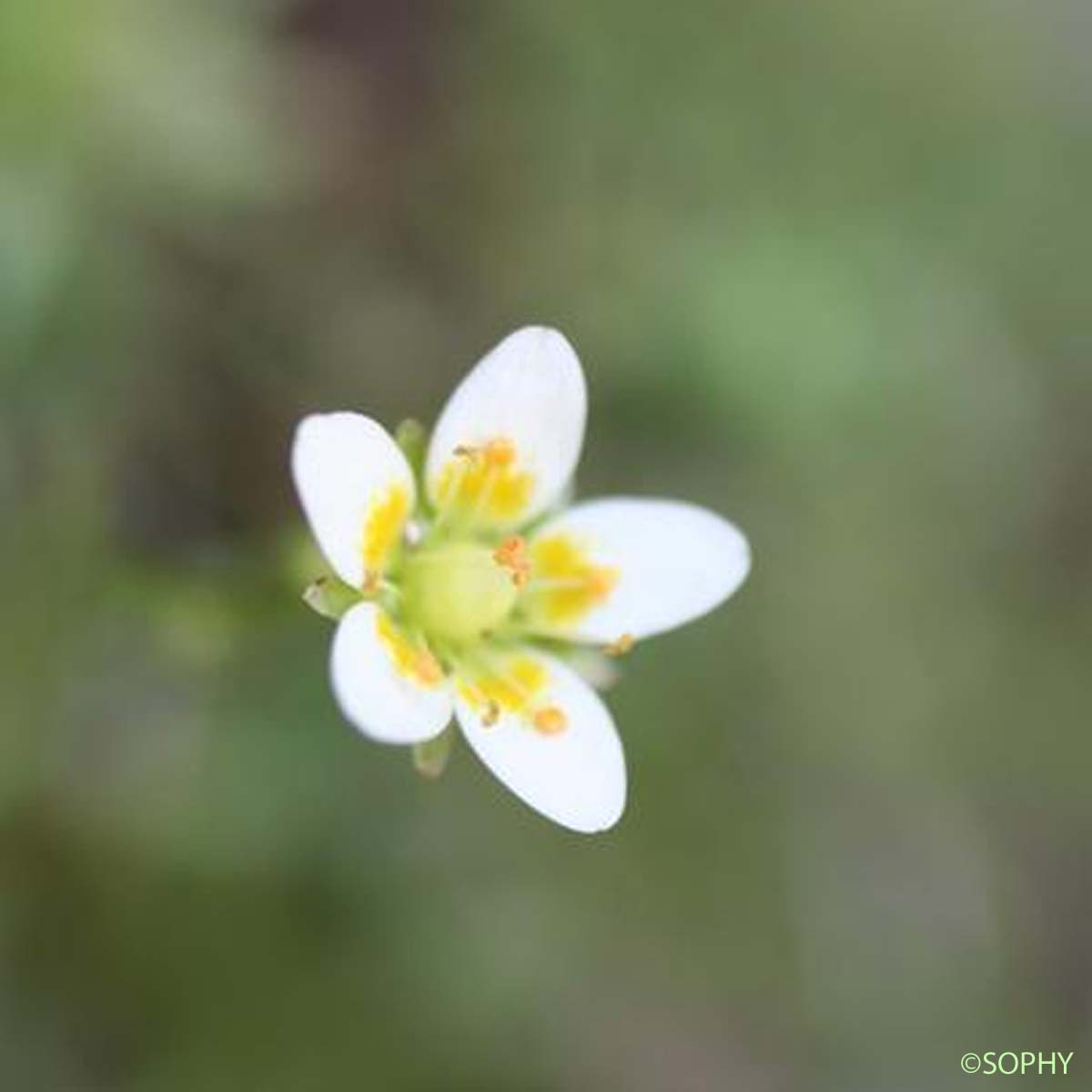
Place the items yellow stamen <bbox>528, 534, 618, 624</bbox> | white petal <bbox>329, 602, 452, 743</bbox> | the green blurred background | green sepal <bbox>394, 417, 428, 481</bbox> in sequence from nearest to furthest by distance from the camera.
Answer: white petal <bbox>329, 602, 452, 743</bbox> → green sepal <bbox>394, 417, 428, 481</bbox> → yellow stamen <bbox>528, 534, 618, 624</bbox> → the green blurred background

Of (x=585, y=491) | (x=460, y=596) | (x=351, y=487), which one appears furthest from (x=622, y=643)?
(x=585, y=491)

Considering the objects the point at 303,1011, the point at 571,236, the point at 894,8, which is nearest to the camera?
the point at 303,1011

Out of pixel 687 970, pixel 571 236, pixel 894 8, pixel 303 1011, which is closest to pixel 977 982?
pixel 687 970

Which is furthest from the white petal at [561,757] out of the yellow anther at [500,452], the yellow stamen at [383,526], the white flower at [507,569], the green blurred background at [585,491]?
the green blurred background at [585,491]

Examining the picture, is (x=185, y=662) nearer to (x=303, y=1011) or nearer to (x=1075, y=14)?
(x=303, y=1011)

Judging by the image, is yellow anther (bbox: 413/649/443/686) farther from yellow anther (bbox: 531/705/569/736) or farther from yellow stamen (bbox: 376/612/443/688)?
yellow anther (bbox: 531/705/569/736)

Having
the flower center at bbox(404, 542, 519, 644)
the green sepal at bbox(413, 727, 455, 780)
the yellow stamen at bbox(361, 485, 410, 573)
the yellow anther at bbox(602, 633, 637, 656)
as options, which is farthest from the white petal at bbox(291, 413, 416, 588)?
the yellow anther at bbox(602, 633, 637, 656)
